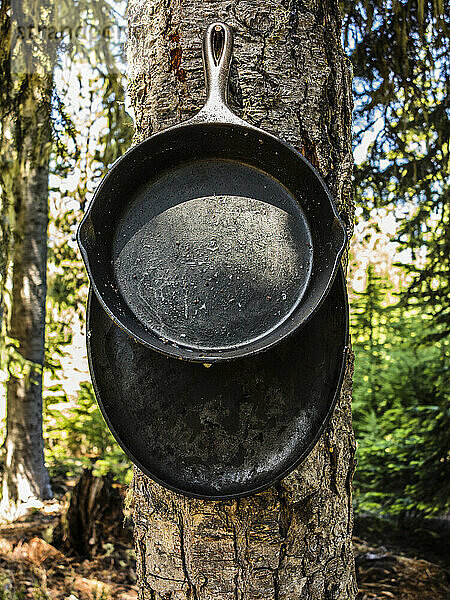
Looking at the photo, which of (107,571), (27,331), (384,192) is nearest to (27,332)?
(27,331)

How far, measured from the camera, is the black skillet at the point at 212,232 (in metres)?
1.05

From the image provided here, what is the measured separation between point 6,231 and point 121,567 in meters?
2.25

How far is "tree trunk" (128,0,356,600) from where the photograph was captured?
1.14 metres

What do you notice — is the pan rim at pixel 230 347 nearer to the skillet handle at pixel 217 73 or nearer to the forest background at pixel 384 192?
the skillet handle at pixel 217 73

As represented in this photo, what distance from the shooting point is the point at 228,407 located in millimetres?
1126

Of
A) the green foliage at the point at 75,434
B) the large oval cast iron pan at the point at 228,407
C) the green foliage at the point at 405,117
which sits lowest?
the green foliage at the point at 75,434

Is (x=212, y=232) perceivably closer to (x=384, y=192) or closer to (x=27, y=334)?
(x=384, y=192)

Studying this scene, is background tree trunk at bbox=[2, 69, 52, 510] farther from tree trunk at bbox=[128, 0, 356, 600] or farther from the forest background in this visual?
tree trunk at bbox=[128, 0, 356, 600]

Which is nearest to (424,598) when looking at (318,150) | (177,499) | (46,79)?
(177,499)

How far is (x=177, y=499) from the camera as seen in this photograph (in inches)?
46.2

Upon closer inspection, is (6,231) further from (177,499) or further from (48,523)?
(177,499)

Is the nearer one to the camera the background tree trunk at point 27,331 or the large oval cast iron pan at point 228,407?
the large oval cast iron pan at point 228,407

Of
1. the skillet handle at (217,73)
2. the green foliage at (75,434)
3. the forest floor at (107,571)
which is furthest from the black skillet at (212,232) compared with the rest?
the green foliage at (75,434)

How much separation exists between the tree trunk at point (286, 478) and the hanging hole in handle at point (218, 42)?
0.13 ft
